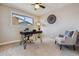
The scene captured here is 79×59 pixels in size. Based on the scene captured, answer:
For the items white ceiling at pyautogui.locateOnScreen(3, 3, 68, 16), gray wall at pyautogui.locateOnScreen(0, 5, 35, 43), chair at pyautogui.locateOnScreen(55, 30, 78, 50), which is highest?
white ceiling at pyautogui.locateOnScreen(3, 3, 68, 16)

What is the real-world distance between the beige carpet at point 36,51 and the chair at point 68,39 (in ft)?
0.38

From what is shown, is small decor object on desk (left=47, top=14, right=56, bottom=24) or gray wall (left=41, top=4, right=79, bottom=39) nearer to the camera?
gray wall (left=41, top=4, right=79, bottom=39)

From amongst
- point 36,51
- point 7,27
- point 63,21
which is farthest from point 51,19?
point 7,27

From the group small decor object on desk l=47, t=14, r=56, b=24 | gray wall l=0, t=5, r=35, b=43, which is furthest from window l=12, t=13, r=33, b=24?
small decor object on desk l=47, t=14, r=56, b=24

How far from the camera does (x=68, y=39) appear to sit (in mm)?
2293

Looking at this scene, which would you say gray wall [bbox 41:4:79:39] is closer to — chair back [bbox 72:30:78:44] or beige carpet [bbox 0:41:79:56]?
chair back [bbox 72:30:78:44]

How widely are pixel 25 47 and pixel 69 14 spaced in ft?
→ 4.08

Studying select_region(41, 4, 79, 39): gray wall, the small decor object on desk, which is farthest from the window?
the small decor object on desk

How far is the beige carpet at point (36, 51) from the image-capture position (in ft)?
7.57

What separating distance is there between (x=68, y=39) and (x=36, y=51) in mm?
774

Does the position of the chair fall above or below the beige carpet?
above

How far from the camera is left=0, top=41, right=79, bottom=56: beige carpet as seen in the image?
2309mm

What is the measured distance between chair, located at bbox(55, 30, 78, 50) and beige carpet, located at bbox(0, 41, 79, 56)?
0.38 ft

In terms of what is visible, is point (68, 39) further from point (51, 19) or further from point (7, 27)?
point (7, 27)
